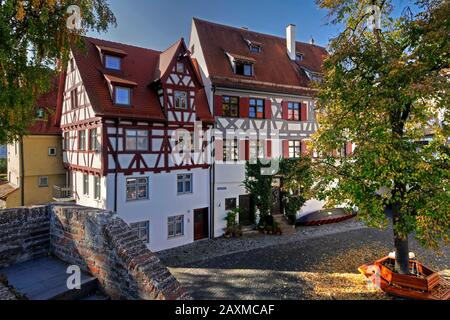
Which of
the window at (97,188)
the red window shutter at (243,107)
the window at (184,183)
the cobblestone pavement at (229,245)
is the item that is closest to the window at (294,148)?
the red window shutter at (243,107)

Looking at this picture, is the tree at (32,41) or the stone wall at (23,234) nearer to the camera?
the stone wall at (23,234)

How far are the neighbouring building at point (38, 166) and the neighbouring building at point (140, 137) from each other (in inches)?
73.8

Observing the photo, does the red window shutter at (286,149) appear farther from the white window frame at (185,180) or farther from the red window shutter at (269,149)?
the white window frame at (185,180)

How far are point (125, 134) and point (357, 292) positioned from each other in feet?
39.1

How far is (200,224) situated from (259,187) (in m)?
4.26

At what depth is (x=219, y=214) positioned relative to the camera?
1711cm

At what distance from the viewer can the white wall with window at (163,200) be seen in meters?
13.9

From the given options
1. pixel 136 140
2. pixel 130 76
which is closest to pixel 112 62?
pixel 130 76

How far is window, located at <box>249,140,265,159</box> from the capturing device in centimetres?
1825

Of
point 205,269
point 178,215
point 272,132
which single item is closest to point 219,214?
point 178,215

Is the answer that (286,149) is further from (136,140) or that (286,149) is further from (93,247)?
(93,247)

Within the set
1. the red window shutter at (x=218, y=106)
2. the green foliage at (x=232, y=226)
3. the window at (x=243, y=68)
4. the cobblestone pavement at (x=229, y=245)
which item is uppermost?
the window at (x=243, y=68)

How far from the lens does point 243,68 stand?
62.1 ft
